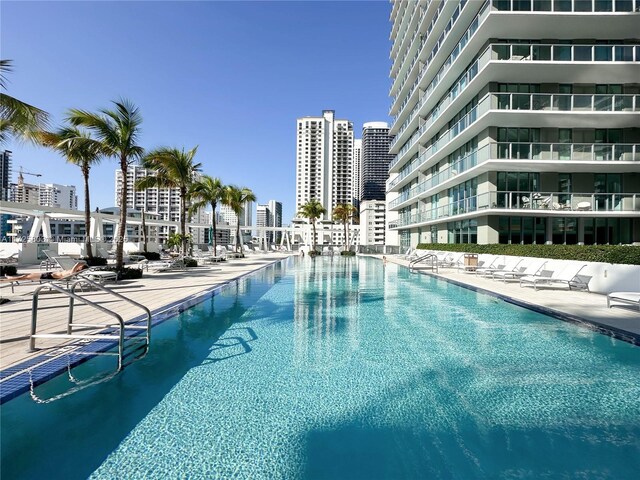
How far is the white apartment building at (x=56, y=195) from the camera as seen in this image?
5876 inches

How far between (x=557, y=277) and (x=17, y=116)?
674 inches

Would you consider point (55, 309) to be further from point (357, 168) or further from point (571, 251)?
point (357, 168)

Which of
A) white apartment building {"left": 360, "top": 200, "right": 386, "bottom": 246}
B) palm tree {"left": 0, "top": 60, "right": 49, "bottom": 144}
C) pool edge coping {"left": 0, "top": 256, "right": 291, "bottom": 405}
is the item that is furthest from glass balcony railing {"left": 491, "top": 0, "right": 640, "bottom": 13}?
white apartment building {"left": 360, "top": 200, "right": 386, "bottom": 246}

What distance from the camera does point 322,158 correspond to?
434 feet

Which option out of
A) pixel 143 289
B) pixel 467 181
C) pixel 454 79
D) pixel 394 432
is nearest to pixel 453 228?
pixel 467 181

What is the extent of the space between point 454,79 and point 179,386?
2845cm

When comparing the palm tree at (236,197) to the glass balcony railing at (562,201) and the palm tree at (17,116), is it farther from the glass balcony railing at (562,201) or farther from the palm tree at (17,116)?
the glass balcony railing at (562,201)

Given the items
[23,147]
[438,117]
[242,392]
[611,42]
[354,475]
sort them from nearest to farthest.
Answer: [354,475] → [242,392] → [23,147] → [611,42] → [438,117]

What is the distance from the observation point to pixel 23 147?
8883 millimetres

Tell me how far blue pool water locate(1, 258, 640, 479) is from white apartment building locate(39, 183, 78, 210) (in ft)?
600

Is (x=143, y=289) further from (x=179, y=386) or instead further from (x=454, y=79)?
(x=454, y=79)

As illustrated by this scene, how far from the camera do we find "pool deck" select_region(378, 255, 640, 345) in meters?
6.57

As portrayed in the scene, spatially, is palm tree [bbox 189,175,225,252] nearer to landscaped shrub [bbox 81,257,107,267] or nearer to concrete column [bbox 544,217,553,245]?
landscaped shrub [bbox 81,257,107,267]

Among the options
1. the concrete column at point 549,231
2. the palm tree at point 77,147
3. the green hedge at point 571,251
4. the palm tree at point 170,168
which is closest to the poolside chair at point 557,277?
the green hedge at point 571,251
